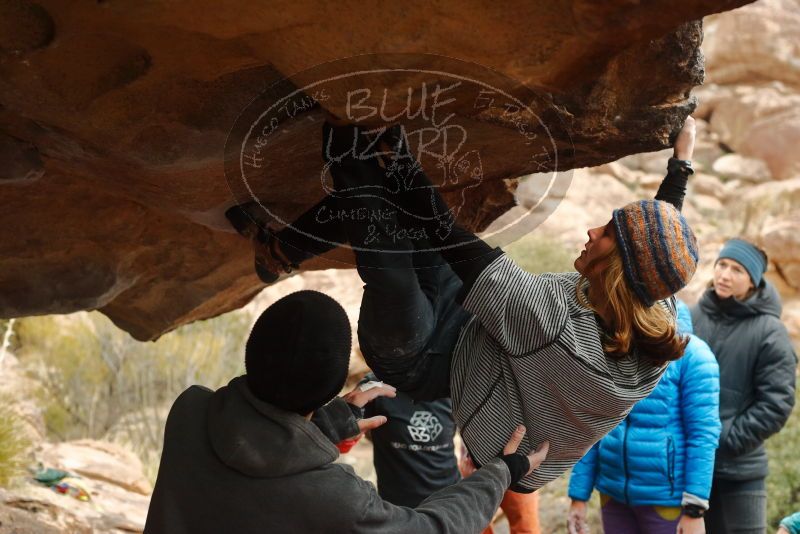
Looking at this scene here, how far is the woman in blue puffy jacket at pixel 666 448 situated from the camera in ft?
11.8

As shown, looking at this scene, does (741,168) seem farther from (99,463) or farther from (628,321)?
(628,321)

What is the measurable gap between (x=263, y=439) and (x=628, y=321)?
1.00 meters

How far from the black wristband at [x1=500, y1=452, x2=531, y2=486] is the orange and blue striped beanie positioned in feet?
1.70

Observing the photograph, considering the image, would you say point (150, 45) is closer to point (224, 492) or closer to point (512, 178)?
point (224, 492)

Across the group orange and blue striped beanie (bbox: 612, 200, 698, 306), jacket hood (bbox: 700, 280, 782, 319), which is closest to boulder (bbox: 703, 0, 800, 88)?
jacket hood (bbox: 700, 280, 782, 319)

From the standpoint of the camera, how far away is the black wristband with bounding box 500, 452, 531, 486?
2254 millimetres

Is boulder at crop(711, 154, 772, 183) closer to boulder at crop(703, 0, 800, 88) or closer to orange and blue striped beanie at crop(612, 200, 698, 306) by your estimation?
boulder at crop(703, 0, 800, 88)

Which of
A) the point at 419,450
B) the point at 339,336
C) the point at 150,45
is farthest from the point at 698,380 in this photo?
the point at 150,45

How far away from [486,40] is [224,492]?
1.04 meters

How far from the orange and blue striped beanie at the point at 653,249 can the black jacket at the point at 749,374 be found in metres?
1.98

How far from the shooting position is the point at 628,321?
2.23 meters

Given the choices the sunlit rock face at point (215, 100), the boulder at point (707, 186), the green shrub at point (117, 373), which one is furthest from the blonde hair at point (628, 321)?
the boulder at point (707, 186)

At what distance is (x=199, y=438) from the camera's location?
183cm

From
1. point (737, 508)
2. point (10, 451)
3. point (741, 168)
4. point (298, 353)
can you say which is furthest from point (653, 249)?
point (741, 168)
